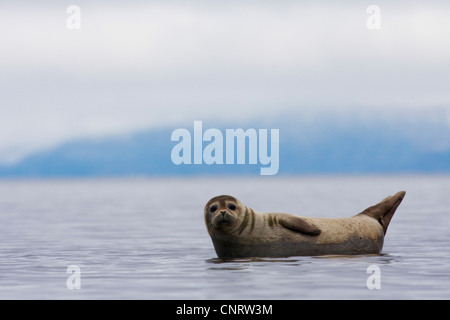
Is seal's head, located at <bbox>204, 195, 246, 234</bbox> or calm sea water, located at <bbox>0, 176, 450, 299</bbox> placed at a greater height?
seal's head, located at <bbox>204, 195, 246, 234</bbox>

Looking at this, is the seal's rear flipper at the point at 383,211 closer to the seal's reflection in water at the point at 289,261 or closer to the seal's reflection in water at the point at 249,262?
the seal's reflection in water at the point at 289,261

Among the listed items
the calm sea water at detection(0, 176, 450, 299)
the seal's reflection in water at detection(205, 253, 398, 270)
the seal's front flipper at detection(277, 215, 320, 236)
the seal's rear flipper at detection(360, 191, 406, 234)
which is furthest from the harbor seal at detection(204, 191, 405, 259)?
the seal's rear flipper at detection(360, 191, 406, 234)

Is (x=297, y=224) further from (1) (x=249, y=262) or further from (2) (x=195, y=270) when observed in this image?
(2) (x=195, y=270)

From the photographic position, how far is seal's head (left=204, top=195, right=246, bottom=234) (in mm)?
17250

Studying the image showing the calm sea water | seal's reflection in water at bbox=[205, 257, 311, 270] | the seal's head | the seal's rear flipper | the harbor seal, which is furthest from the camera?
the seal's rear flipper

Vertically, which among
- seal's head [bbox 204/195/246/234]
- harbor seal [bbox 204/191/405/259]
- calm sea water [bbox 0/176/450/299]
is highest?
seal's head [bbox 204/195/246/234]

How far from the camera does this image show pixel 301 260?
17172 millimetres

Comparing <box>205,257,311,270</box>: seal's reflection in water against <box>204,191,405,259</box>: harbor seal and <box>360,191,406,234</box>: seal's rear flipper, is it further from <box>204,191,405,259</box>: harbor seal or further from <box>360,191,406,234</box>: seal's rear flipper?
<box>360,191,406,234</box>: seal's rear flipper

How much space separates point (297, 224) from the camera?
17609 mm

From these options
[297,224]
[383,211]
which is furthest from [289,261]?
[383,211]

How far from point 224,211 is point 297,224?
4.33ft

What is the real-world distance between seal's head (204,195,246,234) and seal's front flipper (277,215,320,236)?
704 mm

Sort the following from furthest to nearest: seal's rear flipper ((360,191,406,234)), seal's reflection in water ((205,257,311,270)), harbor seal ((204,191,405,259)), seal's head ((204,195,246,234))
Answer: seal's rear flipper ((360,191,406,234)) → harbor seal ((204,191,405,259)) → seal's head ((204,195,246,234)) → seal's reflection in water ((205,257,311,270))
